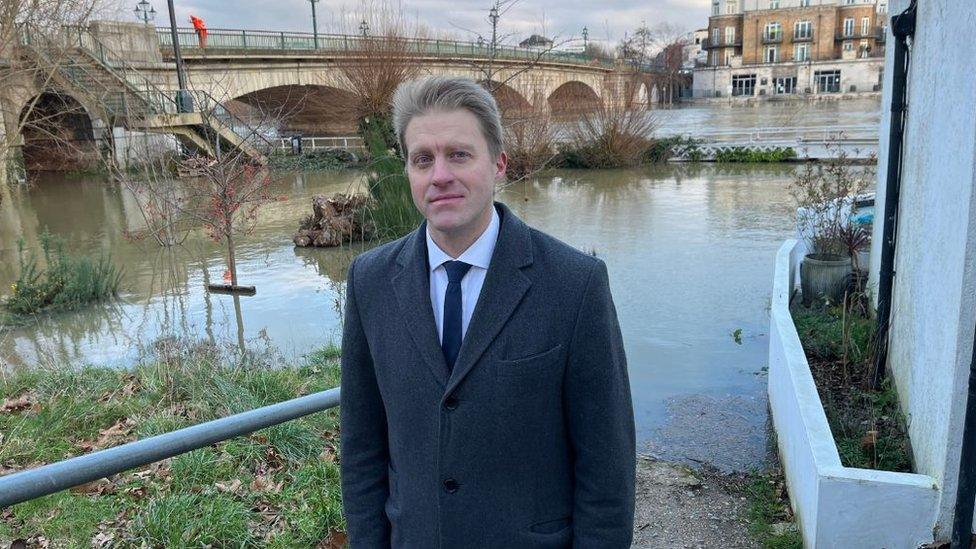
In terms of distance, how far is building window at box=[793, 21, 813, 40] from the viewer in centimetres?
7919

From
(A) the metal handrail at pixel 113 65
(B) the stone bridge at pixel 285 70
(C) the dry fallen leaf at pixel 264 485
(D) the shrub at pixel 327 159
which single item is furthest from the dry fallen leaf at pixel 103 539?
(D) the shrub at pixel 327 159

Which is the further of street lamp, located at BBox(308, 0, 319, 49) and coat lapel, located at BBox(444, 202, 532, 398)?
street lamp, located at BBox(308, 0, 319, 49)

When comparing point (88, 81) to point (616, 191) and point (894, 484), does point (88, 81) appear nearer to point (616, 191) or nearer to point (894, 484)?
point (616, 191)

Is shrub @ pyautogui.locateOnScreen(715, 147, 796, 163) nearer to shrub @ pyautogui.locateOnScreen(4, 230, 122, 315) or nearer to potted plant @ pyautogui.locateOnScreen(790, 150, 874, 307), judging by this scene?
potted plant @ pyautogui.locateOnScreen(790, 150, 874, 307)

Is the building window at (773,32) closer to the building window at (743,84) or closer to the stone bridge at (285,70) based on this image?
the building window at (743,84)

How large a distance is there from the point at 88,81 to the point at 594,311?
19.7 m

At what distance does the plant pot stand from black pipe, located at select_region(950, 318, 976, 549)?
14.8 ft

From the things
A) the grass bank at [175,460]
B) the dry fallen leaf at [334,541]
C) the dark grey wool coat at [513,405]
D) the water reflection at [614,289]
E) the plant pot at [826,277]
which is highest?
the dark grey wool coat at [513,405]

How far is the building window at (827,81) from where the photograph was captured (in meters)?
77.6

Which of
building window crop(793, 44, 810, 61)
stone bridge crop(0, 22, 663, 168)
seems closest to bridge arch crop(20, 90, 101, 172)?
stone bridge crop(0, 22, 663, 168)

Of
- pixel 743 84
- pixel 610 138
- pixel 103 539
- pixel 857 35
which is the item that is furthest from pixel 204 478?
pixel 857 35

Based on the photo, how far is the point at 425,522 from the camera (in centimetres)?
176

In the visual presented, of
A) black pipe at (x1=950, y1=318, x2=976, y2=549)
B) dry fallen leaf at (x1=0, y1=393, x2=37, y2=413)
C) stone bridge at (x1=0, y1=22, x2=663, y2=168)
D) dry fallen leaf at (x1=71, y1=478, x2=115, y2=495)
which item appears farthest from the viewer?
stone bridge at (x1=0, y1=22, x2=663, y2=168)

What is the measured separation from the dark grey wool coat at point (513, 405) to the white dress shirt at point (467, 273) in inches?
1.2
